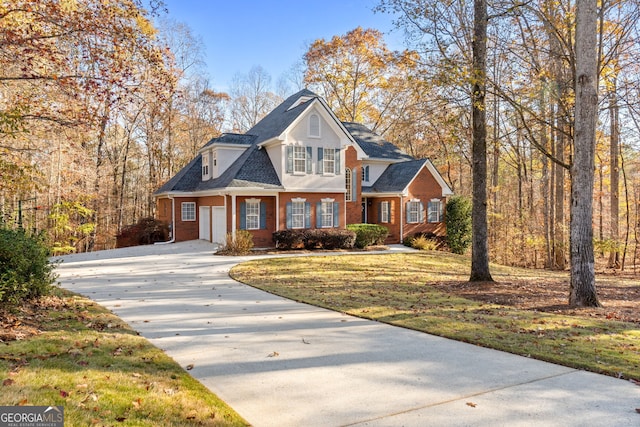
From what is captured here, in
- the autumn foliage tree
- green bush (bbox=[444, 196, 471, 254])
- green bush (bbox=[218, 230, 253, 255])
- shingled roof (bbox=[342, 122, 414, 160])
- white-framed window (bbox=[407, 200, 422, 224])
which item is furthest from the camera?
the autumn foliage tree

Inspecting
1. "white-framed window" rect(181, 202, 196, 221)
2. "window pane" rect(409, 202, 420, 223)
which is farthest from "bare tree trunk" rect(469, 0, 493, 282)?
"white-framed window" rect(181, 202, 196, 221)

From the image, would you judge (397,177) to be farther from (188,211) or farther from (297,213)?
(188,211)

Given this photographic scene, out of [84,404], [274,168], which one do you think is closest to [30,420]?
[84,404]

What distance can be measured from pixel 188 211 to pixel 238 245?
704 cm

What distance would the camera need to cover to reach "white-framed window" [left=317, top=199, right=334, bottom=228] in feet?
72.1

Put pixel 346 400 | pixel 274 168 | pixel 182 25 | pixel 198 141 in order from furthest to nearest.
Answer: pixel 198 141 < pixel 182 25 < pixel 274 168 < pixel 346 400

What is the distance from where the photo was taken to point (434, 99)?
36.9ft

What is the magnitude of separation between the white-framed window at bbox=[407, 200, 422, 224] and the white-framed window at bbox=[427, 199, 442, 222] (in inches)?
30.7

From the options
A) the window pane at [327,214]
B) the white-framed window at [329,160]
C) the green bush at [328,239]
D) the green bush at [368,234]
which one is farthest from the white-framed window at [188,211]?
the green bush at [368,234]

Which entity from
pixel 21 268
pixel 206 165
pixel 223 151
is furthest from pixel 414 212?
pixel 21 268

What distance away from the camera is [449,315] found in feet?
26.1

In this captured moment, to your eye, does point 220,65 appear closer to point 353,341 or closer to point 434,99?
point 434,99

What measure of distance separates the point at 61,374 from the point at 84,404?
0.86 m

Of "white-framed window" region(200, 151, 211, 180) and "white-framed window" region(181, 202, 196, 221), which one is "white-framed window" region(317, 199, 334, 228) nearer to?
"white-framed window" region(200, 151, 211, 180)
